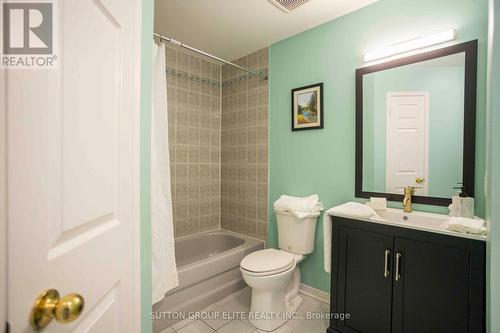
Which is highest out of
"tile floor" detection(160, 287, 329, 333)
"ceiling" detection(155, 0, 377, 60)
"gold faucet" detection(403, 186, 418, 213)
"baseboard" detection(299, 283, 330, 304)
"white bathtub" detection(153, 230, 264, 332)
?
"ceiling" detection(155, 0, 377, 60)

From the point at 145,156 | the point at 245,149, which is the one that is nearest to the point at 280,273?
the point at 145,156

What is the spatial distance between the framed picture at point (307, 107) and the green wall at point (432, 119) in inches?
15.2

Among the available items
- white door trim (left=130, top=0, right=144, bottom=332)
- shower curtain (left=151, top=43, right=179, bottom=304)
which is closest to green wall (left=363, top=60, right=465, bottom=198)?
shower curtain (left=151, top=43, right=179, bottom=304)

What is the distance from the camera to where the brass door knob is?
46cm

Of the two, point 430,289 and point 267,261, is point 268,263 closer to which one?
point 267,261

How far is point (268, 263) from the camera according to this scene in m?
1.84

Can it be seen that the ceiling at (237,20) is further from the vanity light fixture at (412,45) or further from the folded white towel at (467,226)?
the folded white towel at (467,226)

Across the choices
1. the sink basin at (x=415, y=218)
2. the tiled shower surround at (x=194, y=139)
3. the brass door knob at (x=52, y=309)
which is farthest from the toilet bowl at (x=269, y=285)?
the brass door knob at (x=52, y=309)

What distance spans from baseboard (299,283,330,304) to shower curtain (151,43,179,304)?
4.10 feet

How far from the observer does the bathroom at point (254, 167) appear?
0.53 metres

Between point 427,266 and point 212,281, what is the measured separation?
5.27ft

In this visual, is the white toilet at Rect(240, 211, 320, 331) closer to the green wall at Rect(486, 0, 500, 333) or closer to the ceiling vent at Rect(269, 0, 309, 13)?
the green wall at Rect(486, 0, 500, 333)

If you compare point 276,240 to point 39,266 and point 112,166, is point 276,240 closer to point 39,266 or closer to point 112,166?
point 112,166

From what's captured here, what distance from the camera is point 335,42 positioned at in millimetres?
2078
